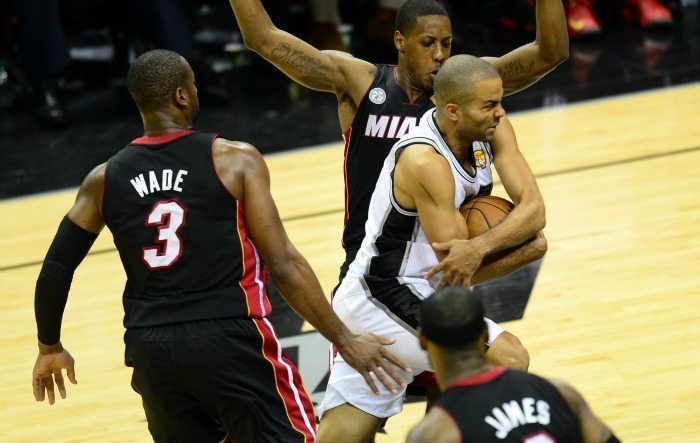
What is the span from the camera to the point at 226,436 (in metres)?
4.24

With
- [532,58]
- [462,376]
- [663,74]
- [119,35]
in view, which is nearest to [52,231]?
[119,35]

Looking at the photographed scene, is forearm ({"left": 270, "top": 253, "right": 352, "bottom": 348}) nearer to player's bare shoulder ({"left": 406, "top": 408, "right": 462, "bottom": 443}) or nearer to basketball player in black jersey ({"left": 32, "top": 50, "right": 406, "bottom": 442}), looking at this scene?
basketball player in black jersey ({"left": 32, "top": 50, "right": 406, "bottom": 442})

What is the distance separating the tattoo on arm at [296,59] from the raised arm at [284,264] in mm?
1215

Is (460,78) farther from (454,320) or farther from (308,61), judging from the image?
(454,320)

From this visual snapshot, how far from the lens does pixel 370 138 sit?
199 inches

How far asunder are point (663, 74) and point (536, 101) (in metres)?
1.05

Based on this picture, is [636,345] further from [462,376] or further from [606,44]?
[606,44]

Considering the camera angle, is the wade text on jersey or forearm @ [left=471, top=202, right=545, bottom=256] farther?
forearm @ [left=471, top=202, right=545, bottom=256]

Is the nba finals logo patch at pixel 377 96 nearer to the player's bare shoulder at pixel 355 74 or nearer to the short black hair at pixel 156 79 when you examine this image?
the player's bare shoulder at pixel 355 74

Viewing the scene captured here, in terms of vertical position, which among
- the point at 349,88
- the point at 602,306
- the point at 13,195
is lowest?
the point at 13,195

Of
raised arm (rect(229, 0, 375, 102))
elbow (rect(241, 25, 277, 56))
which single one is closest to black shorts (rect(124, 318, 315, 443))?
raised arm (rect(229, 0, 375, 102))

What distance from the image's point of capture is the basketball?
4453 millimetres

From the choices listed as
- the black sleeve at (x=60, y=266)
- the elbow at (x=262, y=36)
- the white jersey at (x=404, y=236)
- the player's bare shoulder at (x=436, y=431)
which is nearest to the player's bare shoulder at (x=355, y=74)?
the elbow at (x=262, y=36)

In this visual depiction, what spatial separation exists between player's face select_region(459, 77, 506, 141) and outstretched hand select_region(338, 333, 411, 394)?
2.53 feet
